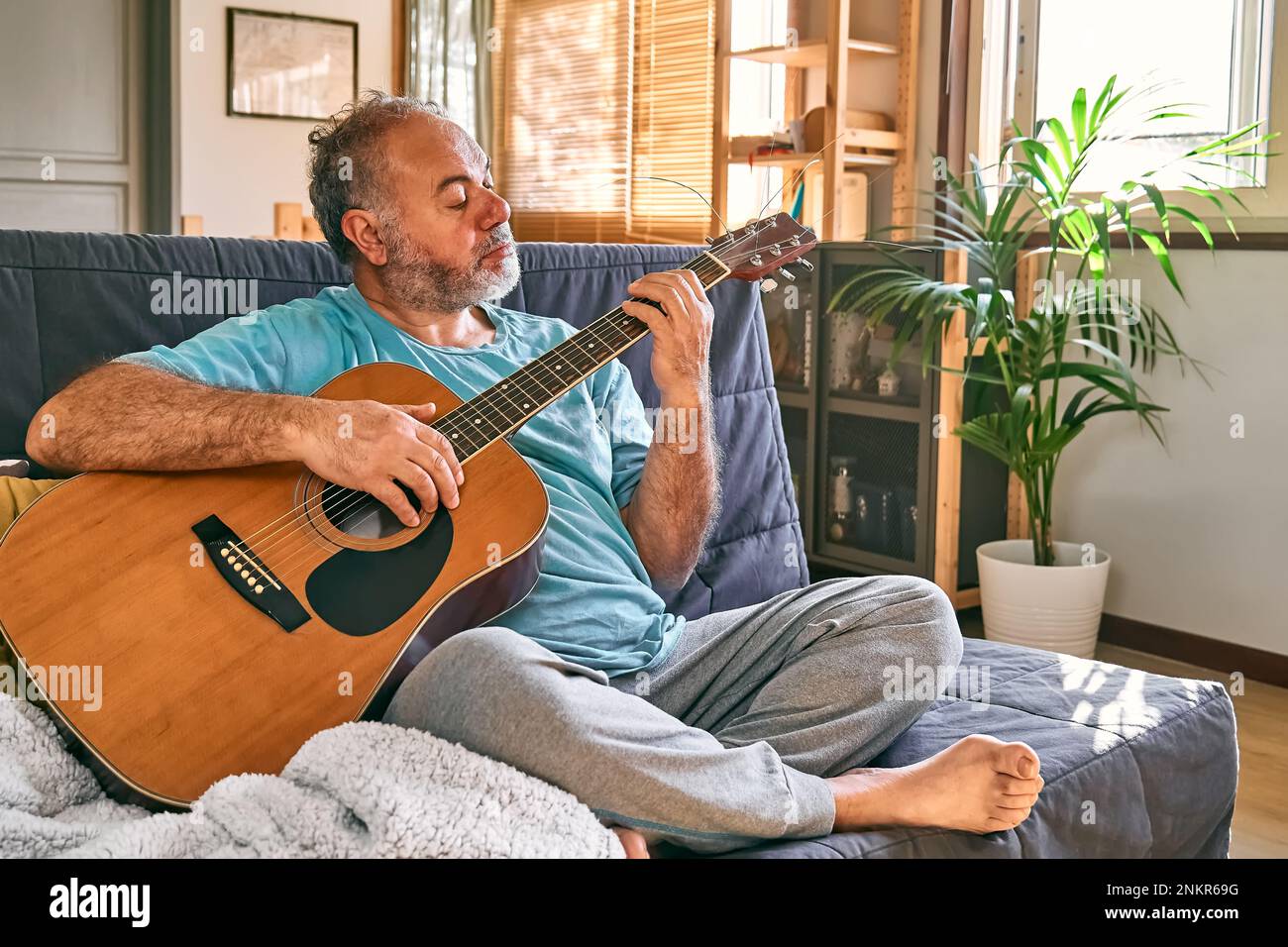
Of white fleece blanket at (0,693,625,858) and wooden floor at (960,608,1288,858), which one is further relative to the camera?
wooden floor at (960,608,1288,858)

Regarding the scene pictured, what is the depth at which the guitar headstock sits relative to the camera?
172 cm

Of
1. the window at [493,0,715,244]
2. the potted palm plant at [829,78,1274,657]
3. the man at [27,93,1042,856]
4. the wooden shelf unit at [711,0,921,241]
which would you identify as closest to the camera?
the man at [27,93,1042,856]

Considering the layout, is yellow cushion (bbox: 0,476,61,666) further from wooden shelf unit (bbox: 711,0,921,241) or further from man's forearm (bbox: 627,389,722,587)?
wooden shelf unit (bbox: 711,0,921,241)

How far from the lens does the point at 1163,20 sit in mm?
3189

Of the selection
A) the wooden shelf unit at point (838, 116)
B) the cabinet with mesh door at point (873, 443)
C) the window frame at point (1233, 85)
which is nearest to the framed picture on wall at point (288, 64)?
the wooden shelf unit at point (838, 116)

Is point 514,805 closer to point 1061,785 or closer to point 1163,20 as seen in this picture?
point 1061,785

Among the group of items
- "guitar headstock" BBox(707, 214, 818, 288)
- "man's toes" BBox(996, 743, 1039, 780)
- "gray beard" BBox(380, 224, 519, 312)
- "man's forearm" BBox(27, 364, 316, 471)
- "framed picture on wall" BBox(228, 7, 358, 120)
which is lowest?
"man's toes" BBox(996, 743, 1039, 780)

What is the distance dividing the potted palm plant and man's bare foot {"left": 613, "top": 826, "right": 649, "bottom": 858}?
1.89m

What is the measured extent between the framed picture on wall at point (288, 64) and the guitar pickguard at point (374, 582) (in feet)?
13.2

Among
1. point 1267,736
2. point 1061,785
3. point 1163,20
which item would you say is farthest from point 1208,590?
point 1061,785

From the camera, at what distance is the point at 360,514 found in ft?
4.30

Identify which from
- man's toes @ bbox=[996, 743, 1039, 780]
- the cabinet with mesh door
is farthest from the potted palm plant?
man's toes @ bbox=[996, 743, 1039, 780]
